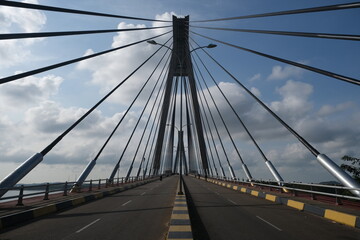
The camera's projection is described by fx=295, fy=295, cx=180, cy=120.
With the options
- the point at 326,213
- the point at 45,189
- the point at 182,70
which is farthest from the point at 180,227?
the point at 182,70

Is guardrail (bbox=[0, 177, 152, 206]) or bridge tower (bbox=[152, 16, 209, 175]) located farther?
bridge tower (bbox=[152, 16, 209, 175])

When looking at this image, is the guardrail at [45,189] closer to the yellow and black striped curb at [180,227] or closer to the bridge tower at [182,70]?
the yellow and black striped curb at [180,227]

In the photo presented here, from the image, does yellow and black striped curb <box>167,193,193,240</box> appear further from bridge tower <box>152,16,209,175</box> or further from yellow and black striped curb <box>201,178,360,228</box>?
bridge tower <box>152,16,209,175</box>

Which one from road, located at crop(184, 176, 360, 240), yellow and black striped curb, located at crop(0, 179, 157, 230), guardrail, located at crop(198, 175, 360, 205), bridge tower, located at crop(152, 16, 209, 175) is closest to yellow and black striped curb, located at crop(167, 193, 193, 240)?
road, located at crop(184, 176, 360, 240)

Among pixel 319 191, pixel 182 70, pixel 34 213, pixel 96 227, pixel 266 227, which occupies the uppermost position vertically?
pixel 182 70

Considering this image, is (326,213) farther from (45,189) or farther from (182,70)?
(182,70)

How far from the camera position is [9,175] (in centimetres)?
1347

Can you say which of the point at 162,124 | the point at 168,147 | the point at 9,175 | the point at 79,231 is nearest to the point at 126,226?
the point at 79,231

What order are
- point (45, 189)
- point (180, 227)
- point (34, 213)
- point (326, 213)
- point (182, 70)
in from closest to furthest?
point (180, 227)
point (326, 213)
point (34, 213)
point (45, 189)
point (182, 70)

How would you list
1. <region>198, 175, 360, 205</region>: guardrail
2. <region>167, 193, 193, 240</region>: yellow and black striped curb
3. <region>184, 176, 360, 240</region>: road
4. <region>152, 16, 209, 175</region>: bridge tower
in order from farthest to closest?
<region>152, 16, 209, 175</region>: bridge tower
<region>198, 175, 360, 205</region>: guardrail
<region>184, 176, 360, 240</region>: road
<region>167, 193, 193, 240</region>: yellow and black striped curb

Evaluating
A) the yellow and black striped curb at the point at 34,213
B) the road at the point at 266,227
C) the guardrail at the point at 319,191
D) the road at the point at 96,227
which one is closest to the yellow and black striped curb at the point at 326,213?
the road at the point at 266,227

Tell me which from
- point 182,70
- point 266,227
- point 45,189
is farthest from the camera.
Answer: point 182,70

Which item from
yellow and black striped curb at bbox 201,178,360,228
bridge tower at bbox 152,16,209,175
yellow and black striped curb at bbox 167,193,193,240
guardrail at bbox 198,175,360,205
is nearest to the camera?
yellow and black striped curb at bbox 167,193,193,240

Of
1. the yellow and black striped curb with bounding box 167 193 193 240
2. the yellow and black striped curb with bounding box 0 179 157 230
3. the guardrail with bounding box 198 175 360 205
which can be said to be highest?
the guardrail with bounding box 198 175 360 205
